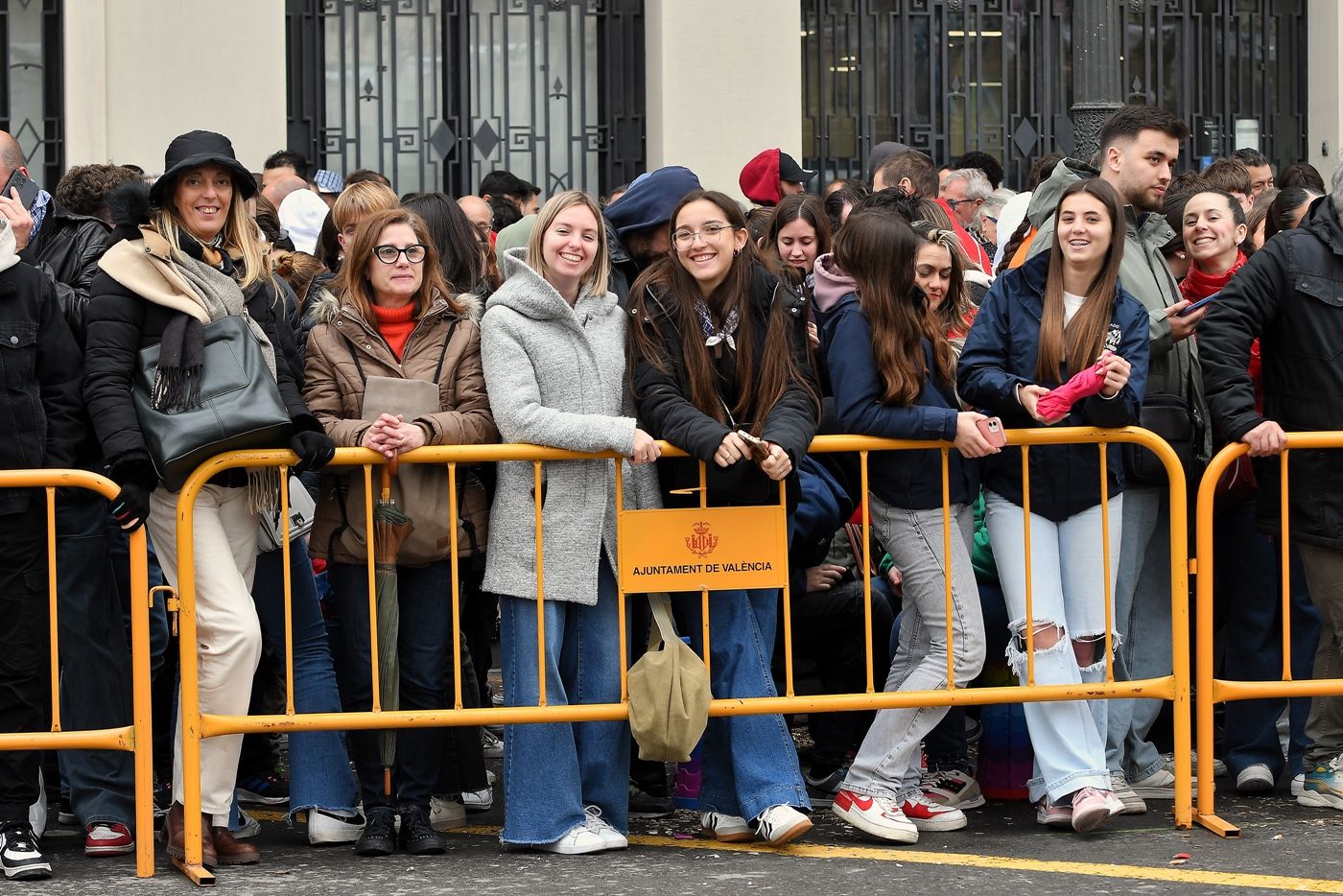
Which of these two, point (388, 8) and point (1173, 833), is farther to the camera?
point (388, 8)

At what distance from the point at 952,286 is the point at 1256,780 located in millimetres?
1975

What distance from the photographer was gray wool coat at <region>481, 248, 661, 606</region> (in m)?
5.83

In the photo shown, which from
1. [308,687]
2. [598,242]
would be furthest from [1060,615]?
[308,687]

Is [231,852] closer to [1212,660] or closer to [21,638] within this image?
[21,638]

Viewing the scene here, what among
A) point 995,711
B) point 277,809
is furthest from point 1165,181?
point 277,809

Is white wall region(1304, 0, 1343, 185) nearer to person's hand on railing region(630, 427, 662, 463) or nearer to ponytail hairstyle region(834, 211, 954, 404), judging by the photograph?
ponytail hairstyle region(834, 211, 954, 404)

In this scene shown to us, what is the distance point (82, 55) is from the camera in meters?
12.3

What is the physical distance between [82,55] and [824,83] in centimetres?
506

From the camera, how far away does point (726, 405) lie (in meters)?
6.04

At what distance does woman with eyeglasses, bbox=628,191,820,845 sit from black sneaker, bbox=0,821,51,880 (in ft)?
6.57

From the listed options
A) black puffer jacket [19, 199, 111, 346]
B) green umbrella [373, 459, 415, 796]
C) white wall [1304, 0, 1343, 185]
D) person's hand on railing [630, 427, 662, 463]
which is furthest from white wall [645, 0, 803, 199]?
green umbrella [373, 459, 415, 796]

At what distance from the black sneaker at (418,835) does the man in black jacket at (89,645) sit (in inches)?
33.9

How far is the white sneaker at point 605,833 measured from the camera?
5.92 m

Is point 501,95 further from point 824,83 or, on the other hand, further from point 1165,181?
point 1165,181
